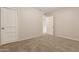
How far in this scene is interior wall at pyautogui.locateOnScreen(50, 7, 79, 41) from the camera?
3053 mm

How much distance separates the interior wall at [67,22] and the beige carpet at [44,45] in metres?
0.17

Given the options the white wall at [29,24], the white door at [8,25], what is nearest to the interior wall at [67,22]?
the white wall at [29,24]

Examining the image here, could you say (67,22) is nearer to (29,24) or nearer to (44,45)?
(44,45)

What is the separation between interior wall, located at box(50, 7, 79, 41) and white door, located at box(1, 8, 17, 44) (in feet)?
3.79

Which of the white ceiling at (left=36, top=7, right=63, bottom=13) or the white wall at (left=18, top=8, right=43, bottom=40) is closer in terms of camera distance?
the white ceiling at (left=36, top=7, right=63, bottom=13)

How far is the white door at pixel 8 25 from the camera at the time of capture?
3.03 m

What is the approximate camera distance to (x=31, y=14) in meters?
3.10

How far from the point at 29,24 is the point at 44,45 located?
2.39 feet

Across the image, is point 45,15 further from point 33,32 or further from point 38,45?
point 38,45

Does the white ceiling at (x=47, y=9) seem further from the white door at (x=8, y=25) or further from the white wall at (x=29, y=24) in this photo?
the white door at (x=8, y=25)

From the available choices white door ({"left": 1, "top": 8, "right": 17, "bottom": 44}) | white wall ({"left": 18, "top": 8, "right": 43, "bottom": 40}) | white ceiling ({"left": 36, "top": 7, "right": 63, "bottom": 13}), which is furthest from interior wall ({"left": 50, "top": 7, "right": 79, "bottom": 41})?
white door ({"left": 1, "top": 8, "right": 17, "bottom": 44})

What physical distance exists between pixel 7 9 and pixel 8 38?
31.5 inches

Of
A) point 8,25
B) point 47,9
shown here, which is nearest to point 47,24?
point 47,9

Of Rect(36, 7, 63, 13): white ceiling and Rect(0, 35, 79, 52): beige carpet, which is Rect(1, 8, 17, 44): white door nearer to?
Rect(0, 35, 79, 52): beige carpet
